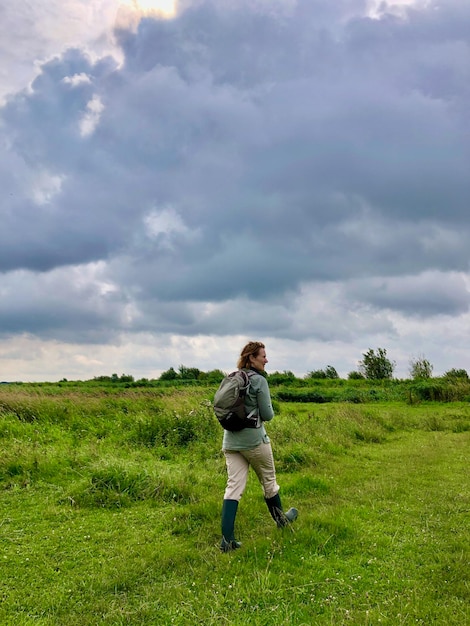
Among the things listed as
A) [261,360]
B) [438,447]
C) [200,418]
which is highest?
[261,360]

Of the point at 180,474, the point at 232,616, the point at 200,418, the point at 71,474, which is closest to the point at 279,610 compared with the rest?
the point at 232,616

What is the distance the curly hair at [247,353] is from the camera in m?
7.26

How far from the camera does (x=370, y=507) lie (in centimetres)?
868

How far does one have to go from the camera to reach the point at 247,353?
7270mm

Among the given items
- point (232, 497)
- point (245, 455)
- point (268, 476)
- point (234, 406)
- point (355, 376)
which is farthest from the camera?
point (355, 376)

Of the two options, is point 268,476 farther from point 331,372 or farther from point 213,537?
point 331,372

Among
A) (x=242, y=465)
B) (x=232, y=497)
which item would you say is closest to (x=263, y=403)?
(x=242, y=465)

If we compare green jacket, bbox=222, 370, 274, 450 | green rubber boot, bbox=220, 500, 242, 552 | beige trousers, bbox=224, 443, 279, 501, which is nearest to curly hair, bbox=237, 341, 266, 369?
green jacket, bbox=222, 370, 274, 450

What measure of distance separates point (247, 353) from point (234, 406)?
2.98ft

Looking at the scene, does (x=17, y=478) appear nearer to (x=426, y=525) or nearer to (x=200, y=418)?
(x=200, y=418)

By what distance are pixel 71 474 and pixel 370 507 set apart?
20.1ft

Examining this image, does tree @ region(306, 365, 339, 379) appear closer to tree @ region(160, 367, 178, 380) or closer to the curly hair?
tree @ region(160, 367, 178, 380)

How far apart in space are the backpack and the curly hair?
43cm

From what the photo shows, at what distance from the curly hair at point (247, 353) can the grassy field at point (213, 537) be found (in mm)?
2410
